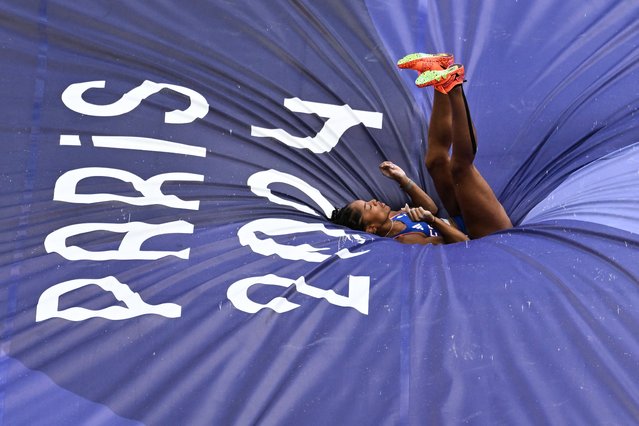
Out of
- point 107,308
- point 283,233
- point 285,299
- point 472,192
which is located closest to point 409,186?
point 472,192

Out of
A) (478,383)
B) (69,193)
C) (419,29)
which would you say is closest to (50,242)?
(69,193)

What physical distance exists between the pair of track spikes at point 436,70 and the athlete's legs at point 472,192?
2.0 inches

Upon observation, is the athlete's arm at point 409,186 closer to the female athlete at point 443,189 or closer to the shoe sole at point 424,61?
the female athlete at point 443,189

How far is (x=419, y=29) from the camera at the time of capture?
2514 millimetres

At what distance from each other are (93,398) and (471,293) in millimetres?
724

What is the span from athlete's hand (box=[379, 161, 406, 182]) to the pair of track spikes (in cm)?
23

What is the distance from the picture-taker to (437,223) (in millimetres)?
2289

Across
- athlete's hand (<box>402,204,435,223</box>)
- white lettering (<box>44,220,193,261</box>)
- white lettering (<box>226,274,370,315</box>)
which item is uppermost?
athlete's hand (<box>402,204,435,223</box>)

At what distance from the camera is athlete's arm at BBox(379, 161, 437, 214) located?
7.68ft

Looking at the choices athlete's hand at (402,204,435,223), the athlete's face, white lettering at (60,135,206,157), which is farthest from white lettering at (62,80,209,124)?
athlete's hand at (402,204,435,223)

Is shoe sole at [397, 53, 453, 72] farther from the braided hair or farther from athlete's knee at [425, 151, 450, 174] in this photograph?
the braided hair

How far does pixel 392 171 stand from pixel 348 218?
162mm

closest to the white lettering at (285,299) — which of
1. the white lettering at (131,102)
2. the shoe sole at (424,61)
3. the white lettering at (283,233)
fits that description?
the white lettering at (283,233)

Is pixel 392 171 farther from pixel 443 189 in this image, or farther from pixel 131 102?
pixel 131 102
